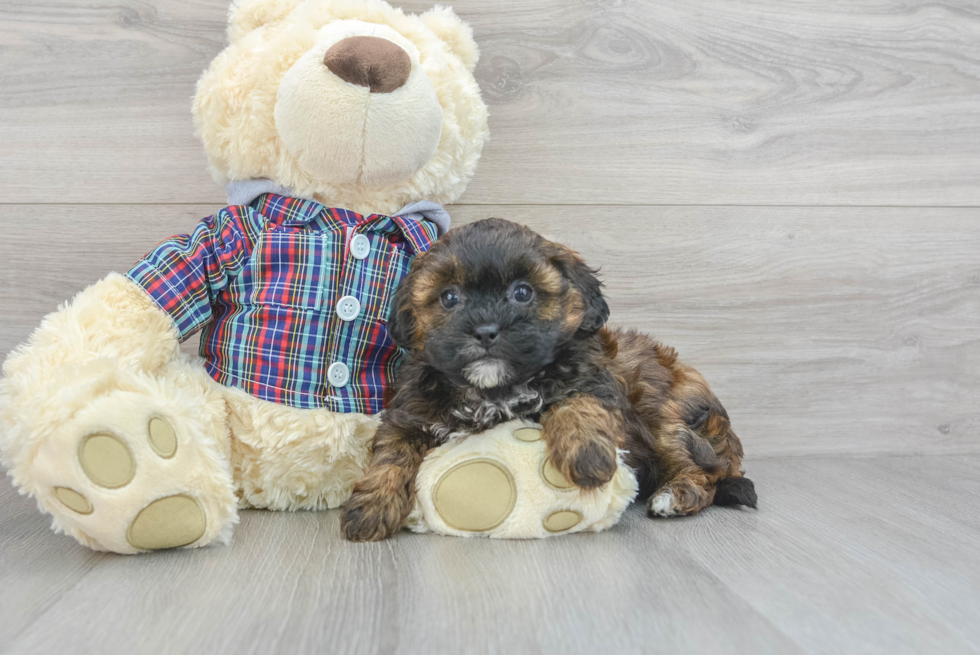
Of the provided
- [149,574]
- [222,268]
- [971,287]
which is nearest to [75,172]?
[222,268]

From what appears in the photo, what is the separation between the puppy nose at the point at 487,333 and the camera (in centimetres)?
131

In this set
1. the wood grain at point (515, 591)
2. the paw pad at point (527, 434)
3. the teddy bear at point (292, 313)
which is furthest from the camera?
the paw pad at point (527, 434)

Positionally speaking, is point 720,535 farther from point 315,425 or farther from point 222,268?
point 222,268

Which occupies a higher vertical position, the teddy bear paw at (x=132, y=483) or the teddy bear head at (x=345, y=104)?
the teddy bear head at (x=345, y=104)

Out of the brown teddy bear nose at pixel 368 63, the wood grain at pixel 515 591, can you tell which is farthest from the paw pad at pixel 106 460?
the brown teddy bear nose at pixel 368 63

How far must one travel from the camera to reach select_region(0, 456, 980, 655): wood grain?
1.00m

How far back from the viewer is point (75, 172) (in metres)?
2.02

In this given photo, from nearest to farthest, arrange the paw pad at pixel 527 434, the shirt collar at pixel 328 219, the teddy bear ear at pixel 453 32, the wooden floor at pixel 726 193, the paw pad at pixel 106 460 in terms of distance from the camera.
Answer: the paw pad at pixel 106 460
the paw pad at pixel 527 434
the shirt collar at pixel 328 219
the teddy bear ear at pixel 453 32
the wooden floor at pixel 726 193

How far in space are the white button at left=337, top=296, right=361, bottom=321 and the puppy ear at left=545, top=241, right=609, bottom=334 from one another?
453mm

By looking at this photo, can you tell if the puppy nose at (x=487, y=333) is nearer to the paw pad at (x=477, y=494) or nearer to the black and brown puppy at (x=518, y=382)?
the black and brown puppy at (x=518, y=382)

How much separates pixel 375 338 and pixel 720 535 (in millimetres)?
863

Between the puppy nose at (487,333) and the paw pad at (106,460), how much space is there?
64cm

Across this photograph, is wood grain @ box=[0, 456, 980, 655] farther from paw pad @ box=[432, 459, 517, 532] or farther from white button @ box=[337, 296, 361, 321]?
white button @ box=[337, 296, 361, 321]

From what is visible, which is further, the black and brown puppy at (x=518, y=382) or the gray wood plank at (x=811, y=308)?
the gray wood plank at (x=811, y=308)
